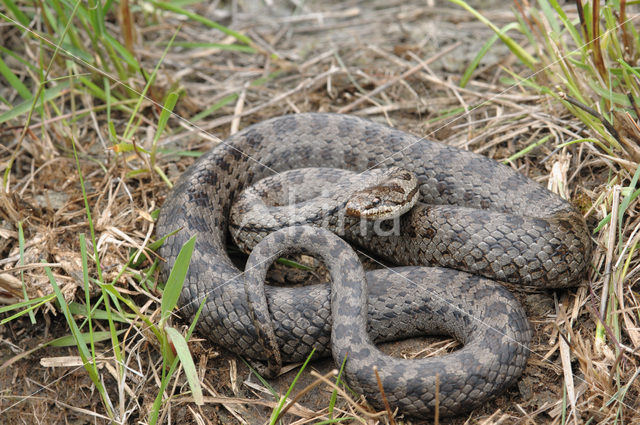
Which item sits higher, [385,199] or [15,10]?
[15,10]

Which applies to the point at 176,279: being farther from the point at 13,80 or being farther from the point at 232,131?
the point at 13,80

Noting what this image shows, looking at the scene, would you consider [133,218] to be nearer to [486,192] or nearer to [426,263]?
[426,263]

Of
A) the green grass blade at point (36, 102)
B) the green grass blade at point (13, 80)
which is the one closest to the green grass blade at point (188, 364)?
the green grass blade at point (36, 102)

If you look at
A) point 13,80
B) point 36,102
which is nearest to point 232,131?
point 36,102

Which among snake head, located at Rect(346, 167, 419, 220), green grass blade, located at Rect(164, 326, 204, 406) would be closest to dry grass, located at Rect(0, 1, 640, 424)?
green grass blade, located at Rect(164, 326, 204, 406)

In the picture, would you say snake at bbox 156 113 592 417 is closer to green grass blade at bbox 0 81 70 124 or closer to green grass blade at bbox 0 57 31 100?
green grass blade at bbox 0 81 70 124

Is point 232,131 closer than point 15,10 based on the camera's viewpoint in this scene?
No
